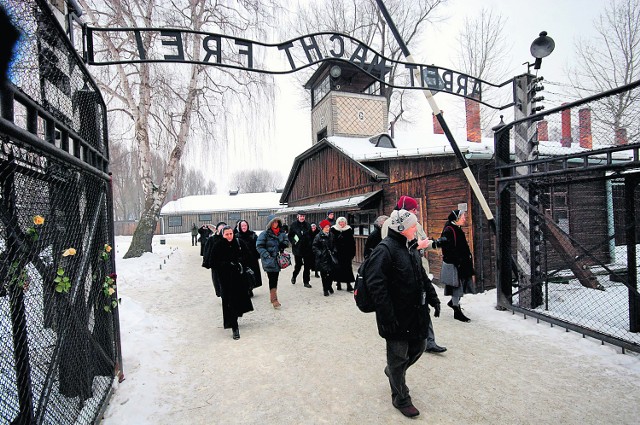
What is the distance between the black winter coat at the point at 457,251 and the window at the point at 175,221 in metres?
38.7

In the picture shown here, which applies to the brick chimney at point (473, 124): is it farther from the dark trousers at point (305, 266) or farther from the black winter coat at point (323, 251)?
the dark trousers at point (305, 266)

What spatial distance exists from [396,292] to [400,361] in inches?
25.3

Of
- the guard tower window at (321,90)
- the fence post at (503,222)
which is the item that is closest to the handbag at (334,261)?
the fence post at (503,222)

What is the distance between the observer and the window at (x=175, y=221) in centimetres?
3959

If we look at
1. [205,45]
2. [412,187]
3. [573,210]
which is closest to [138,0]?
[205,45]

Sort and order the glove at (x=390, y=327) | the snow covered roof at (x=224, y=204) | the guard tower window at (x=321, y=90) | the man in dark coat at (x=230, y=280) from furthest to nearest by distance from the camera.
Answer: the snow covered roof at (x=224, y=204), the guard tower window at (x=321, y=90), the man in dark coat at (x=230, y=280), the glove at (x=390, y=327)

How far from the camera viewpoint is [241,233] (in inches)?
309

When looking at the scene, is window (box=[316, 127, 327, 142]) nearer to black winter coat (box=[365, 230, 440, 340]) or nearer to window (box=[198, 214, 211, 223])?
black winter coat (box=[365, 230, 440, 340])

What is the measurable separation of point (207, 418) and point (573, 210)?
36.0 feet

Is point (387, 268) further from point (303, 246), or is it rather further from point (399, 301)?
point (303, 246)

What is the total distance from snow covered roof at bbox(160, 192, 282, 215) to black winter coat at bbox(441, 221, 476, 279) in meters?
33.1

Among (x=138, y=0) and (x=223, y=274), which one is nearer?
(x=223, y=274)

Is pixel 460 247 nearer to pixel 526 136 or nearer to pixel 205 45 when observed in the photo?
pixel 526 136

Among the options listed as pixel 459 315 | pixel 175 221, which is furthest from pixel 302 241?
pixel 175 221
